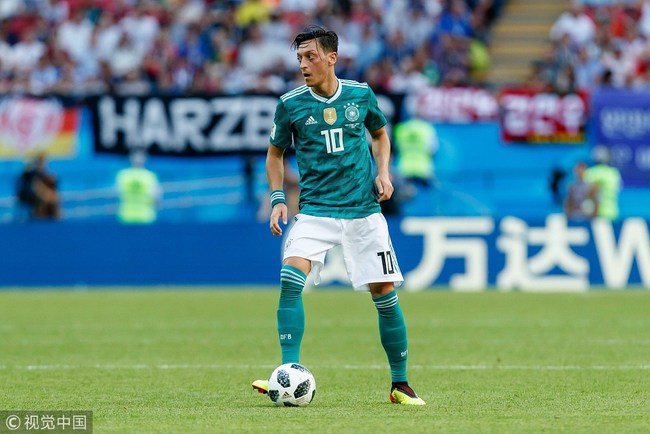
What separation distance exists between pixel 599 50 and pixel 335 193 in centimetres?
1717

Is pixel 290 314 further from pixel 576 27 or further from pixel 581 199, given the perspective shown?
pixel 576 27

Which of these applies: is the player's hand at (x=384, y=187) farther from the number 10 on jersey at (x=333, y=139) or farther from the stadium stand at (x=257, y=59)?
the stadium stand at (x=257, y=59)

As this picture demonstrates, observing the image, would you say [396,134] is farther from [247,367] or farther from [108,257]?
[247,367]

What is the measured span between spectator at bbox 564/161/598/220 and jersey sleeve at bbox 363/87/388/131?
45.0 ft

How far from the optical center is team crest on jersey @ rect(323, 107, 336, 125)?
8375 mm

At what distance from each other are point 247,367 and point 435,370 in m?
1.48

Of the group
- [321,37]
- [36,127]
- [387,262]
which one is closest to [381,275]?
[387,262]

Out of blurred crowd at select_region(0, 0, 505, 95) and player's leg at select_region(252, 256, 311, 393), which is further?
blurred crowd at select_region(0, 0, 505, 95)

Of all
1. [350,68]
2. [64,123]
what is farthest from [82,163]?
[350,68]

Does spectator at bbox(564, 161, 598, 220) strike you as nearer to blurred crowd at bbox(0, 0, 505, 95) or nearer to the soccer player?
blurred crowd at bbox(0, 0, 505, 95)

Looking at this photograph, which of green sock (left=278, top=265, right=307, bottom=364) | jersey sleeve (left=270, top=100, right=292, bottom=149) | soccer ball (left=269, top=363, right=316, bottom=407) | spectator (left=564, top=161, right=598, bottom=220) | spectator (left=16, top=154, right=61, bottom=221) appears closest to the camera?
soccer ball (left=269, top=363, right=316, bottom=407)

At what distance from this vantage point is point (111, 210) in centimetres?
2470

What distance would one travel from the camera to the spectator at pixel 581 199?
21984 mm

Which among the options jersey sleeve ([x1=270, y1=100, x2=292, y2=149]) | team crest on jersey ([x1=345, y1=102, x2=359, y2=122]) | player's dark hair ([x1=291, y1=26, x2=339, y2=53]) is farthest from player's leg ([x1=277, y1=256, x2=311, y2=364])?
player's dark hair ([x1=291, y1=26, x2=339, y2=53])
